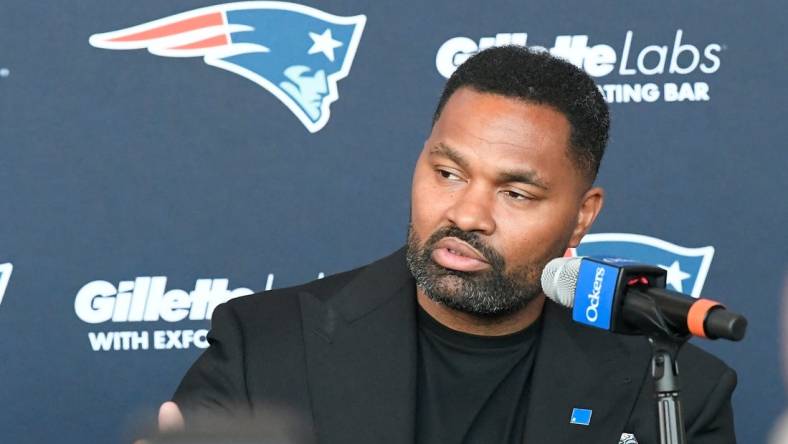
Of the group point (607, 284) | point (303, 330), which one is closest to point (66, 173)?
point (303, 330)

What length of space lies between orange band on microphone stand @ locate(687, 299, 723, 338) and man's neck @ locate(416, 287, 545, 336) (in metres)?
0.81

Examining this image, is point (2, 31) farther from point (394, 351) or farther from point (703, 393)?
point (703, 393)

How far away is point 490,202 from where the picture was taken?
201 centimetres

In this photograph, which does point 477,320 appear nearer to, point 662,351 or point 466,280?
point 466,280

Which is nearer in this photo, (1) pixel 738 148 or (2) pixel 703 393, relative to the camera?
(2) pixel 703 393

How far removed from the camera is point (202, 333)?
291 centimetres

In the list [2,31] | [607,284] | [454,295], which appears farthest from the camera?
[2,31]

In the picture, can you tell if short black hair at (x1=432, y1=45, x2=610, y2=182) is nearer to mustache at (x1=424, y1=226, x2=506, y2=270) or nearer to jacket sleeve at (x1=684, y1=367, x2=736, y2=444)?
mustache at (x1=424, y1=226, x2=506, y2=270)

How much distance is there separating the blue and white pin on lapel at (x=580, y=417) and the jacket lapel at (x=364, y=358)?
0.88 ft

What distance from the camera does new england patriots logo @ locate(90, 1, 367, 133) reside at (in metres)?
→ 2.88

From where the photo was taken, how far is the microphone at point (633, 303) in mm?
1324

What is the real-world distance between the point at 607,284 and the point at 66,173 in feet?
5.70

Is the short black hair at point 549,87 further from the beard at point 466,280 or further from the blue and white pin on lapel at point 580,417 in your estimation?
the blue and white pin on lapel at point 580,417

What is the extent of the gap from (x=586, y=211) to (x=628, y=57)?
0.79 meters
